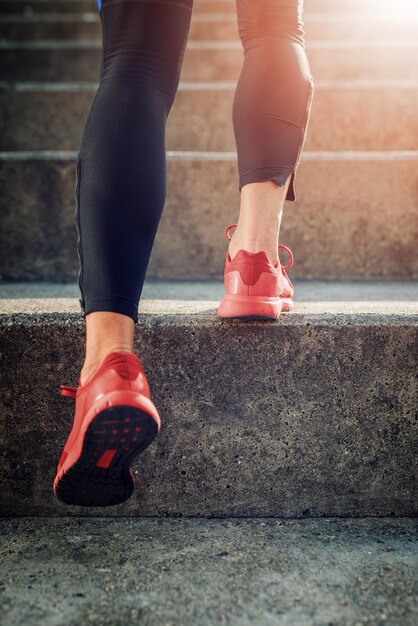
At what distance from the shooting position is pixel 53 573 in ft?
3.03

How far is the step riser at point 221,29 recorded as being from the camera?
324 centimetres

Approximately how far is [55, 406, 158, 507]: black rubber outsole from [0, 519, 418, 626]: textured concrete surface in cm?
12

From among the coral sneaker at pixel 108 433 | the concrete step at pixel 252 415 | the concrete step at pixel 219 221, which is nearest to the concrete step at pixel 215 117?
the concrete step at pixel 219 221

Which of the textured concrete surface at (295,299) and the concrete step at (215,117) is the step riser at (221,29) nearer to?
the concrete step at (215,117)

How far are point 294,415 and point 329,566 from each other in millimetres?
261

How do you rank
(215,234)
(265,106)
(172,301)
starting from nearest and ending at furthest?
(265,106), (172,301), (215,234)

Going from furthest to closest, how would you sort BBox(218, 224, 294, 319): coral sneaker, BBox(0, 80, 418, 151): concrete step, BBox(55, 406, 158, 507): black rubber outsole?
BBox(0, 80, 418, 151): concrete step < BBox(218, 224, 294, 319): coral sneaker < BBox(55, 406, 158, 507): black rubber outsole

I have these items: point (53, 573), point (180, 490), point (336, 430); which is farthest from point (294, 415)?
point (53, 573)

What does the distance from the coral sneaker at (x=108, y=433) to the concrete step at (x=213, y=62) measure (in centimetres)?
217

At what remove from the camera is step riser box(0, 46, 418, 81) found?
8.96 feet

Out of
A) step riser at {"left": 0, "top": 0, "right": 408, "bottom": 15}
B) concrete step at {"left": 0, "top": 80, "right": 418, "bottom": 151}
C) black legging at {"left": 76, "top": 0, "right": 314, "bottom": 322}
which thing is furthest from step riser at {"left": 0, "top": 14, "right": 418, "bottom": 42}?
black legging at {"left": 76, "top": 0, "right": 314, "bottom": 322}

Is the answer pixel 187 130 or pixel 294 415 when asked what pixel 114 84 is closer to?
Result: pixel 294 415

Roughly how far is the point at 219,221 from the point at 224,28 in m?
1.94

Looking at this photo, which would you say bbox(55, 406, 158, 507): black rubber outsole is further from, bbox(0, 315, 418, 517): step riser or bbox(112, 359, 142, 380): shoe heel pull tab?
bbox(0, 315, 418, 517): step riser
